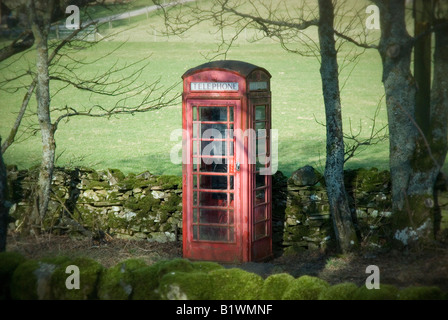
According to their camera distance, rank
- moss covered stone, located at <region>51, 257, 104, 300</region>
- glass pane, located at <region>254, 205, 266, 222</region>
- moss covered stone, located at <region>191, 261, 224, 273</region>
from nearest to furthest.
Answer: moss covered stone, located at <region>51, 257, 104, 300</region>, moss covered stone, located at <region>191, 261, 224, 273</region>, glass pane, located at <region>254, 205, 266, 222</region>

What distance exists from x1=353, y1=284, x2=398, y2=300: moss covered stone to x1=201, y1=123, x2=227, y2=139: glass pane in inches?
139

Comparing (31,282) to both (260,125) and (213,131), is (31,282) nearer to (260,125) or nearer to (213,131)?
(213,131)

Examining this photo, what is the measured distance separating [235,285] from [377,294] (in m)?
1.11

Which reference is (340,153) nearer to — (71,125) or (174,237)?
(174,237)

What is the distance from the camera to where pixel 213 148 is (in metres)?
7.50

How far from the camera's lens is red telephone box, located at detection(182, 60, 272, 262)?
23.9 ft

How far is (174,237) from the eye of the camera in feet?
28.6

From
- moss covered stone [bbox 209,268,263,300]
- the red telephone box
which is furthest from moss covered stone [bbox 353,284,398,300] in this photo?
the red telephone box

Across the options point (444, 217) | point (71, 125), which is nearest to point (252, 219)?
point (444, 217)

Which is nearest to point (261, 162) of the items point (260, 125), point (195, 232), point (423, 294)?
point (260, 125)

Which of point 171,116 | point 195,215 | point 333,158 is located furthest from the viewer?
point 171,116

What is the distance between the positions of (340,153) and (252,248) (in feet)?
5.97

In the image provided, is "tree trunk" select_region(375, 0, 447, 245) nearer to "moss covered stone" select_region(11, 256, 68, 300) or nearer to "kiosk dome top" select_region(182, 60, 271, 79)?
"kiosk dome top" select_region(182, 60, 271, 79)
